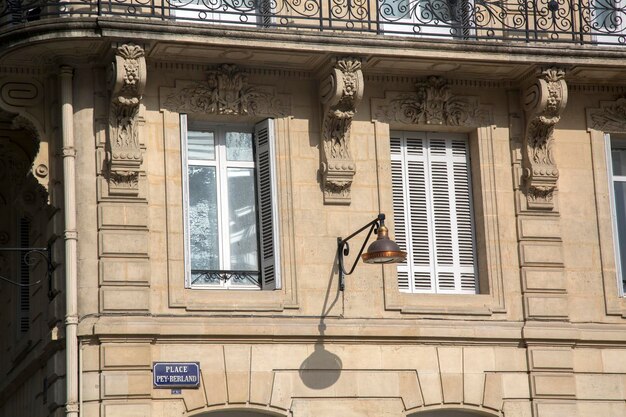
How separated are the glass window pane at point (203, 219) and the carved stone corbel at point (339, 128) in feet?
4.57

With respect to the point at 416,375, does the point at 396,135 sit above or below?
above

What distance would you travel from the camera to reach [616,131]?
75.3ft

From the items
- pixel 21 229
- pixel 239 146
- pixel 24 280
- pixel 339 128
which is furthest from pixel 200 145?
pixel 24 280

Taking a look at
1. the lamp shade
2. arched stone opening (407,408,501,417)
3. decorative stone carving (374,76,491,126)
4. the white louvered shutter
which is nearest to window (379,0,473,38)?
decorative stone carving (374,76,491,126)

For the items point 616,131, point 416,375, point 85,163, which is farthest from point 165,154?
point 616,131

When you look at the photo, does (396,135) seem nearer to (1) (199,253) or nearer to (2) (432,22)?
(2) (432,22)

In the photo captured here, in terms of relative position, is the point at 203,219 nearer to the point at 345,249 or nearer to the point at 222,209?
the point at 222,209

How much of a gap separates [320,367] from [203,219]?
2338 millimetres

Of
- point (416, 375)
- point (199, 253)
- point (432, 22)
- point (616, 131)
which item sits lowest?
point (416, 375)

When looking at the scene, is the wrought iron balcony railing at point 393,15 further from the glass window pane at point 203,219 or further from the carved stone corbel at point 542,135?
the glass window pane at point 203,219

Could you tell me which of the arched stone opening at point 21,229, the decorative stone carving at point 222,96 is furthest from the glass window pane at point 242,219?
the arched stone opening at point 21,229

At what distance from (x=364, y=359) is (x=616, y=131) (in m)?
4.69

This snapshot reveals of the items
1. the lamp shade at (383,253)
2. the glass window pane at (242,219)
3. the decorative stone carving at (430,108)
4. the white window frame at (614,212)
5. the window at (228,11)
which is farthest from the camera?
the white window frame at (614,212)

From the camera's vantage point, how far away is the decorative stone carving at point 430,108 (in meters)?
22.2
